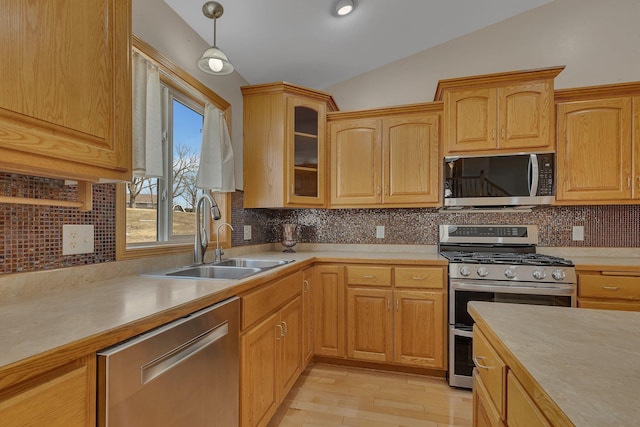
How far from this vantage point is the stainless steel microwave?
228cm

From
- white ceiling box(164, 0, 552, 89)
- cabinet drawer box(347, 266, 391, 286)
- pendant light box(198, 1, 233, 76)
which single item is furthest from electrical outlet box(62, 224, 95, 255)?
cabinet drawer box(347, 266, 391, 286)

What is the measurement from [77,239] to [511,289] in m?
2.42

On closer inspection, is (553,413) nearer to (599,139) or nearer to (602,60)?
(599,139)

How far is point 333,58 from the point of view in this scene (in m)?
2.69

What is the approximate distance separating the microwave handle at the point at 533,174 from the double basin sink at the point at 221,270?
1893 millimetres

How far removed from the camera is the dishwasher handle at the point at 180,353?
0.85 metres

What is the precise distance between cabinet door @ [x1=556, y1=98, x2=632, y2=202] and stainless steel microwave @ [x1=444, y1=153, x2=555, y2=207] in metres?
0.14

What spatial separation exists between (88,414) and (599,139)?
3.14 meters

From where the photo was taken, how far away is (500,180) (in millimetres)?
2352

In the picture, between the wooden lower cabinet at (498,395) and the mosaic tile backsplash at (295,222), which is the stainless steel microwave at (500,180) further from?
the wooden lower cabinet at (498,395)

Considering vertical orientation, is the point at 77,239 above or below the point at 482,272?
above

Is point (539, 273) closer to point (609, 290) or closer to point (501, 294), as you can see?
point (501, 294)

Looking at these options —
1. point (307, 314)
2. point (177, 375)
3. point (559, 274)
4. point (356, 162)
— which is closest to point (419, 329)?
point (307, 314)

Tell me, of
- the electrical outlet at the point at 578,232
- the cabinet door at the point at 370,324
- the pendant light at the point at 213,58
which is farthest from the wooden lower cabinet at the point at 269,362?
the electrical outlet at the point at 578,232
